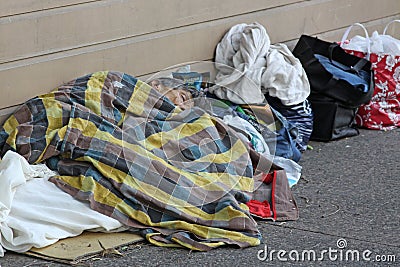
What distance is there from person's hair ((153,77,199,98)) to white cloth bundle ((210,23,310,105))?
0.96ft

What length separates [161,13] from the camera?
15.5 feet

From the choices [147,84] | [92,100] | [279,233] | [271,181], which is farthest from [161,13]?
[279,233]

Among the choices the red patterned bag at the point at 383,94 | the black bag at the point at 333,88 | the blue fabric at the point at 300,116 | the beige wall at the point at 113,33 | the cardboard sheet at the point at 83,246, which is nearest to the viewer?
the cardboard sheet at the point at 83,246

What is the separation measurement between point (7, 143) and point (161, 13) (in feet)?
4.20

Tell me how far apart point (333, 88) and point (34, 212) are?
2251 millimetres

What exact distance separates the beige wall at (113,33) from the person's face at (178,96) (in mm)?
272

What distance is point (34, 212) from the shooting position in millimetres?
3613

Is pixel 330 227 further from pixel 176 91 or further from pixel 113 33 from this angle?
pixel 113 33

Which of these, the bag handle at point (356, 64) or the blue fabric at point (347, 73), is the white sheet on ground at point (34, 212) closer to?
the blue fabric at point (347, 73)

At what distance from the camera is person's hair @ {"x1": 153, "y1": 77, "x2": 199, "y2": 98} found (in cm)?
451

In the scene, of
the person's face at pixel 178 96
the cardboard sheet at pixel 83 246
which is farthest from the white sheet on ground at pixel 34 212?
the person's face at pixel 178 96

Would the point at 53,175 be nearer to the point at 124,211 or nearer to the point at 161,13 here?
the point at 124,211

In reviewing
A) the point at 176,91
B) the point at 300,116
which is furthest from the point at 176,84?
the point at 300,116

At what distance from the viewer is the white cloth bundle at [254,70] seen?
4.82 meters
